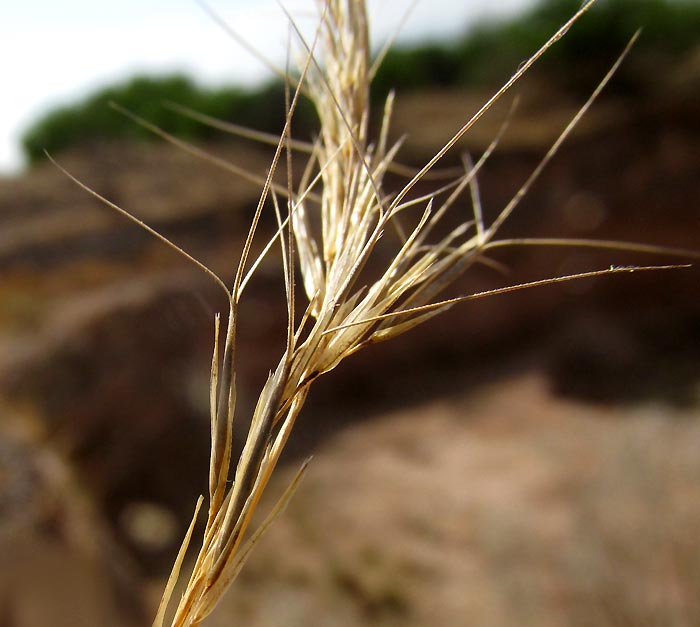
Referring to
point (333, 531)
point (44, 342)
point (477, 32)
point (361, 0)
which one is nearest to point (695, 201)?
point (477, 32)

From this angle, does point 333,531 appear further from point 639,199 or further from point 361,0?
point 639,199

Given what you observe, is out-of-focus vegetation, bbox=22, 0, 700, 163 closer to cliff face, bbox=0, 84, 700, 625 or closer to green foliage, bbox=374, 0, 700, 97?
green foliage, bbox=374, 0, 700, 97

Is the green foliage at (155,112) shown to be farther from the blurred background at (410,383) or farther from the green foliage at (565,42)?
the green foliage at (565,42)

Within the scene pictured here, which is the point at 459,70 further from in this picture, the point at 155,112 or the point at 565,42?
the point at 155,112

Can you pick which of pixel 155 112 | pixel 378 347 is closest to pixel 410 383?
pixel 378 347

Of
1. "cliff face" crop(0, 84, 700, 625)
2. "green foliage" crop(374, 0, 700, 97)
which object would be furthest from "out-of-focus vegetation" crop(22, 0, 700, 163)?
A: "cliff face" crop(0, 84, 700, 625)
